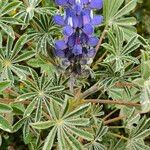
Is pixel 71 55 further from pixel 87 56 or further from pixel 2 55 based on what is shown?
pixel 2 55

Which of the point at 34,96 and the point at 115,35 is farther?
the point at 115,35

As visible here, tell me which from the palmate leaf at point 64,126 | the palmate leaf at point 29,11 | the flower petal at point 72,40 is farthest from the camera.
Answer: the palmate leaf at point 29,11

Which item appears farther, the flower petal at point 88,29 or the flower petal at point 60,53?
the flower petal at point 60,53

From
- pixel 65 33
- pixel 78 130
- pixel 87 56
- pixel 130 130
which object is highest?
pixel 65 33

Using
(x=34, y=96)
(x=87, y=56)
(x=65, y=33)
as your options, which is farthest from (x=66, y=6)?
A: (x=34, y=96)

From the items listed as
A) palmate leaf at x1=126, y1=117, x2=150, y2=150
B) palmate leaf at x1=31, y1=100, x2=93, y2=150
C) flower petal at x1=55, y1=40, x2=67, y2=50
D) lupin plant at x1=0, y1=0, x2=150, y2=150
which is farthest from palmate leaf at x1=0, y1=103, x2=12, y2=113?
palmate leaf at x1=126, y1=117, x2=150, y2=150

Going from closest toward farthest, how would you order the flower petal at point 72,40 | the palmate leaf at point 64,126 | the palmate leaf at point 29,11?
the palmate leaf at point 64,126, the flower petal at point 72,40, the palmate leaf at point 29,11

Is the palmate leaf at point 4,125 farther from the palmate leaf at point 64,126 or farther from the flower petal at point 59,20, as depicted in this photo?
the flower petal at point 59,20

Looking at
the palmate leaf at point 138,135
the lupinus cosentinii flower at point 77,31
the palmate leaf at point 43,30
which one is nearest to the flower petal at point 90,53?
the lupinus cosentinii flower at point 77,31
